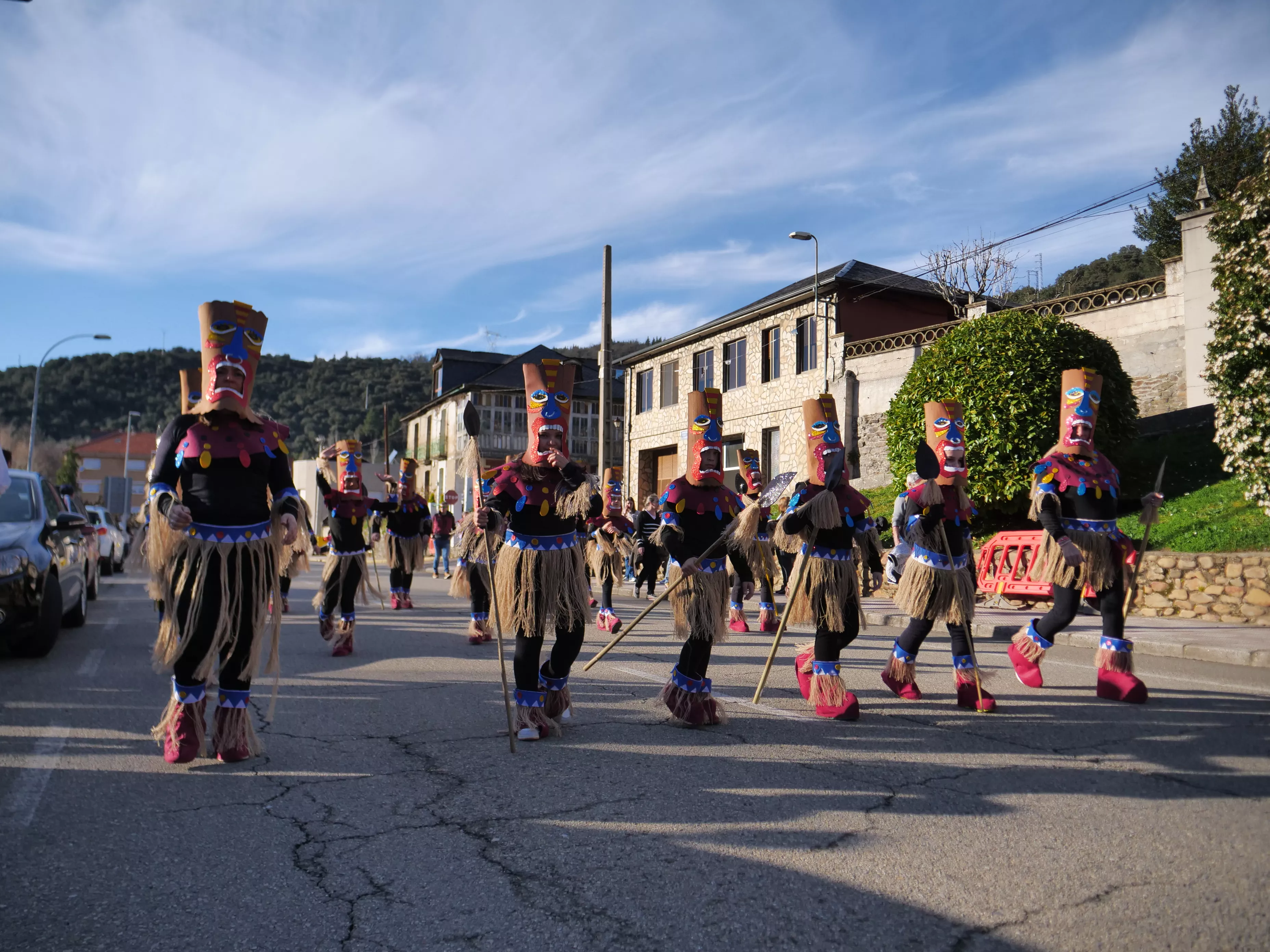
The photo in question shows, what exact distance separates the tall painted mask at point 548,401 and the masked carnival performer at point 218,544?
147cm

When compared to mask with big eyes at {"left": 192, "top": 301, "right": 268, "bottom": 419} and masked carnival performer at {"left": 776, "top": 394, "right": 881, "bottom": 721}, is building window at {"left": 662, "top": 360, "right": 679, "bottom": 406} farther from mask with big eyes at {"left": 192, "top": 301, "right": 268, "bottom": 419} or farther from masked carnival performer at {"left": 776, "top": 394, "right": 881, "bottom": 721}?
mask with big eyes at {"left": 192, "top": 301, "right": 268, "bottom": 419}

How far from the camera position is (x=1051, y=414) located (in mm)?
14078

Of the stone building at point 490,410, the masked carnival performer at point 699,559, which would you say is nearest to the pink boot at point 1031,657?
the masked carnival performer at point 699,559

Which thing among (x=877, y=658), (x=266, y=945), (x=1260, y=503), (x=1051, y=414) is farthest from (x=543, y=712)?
(x=1051, y=414)

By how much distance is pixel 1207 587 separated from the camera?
10938 millimetres

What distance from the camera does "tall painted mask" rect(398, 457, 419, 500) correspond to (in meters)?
12.1

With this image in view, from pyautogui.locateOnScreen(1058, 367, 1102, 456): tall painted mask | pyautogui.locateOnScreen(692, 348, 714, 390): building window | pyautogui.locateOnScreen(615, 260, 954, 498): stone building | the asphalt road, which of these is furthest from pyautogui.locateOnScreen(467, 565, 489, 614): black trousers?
pyautogui.locateOnScreen(692, 348, 714, 390): building window

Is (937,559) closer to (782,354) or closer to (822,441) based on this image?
(822,441)

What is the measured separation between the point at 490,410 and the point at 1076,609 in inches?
1503

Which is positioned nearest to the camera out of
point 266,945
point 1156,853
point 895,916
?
point 266,945

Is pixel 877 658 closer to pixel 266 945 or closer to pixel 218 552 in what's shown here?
pixel 218 552

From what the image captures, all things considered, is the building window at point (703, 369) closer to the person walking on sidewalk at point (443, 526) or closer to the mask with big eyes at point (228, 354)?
the person walking on sidewalk at point (443, 526)

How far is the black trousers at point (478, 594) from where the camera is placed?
941cm

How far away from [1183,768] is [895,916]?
2659 mm
